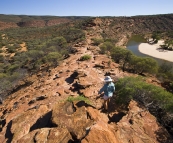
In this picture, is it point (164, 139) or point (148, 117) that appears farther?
point (148, 117)

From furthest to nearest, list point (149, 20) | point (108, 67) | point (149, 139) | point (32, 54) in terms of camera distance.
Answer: point (149, 20)
point (32, 54)
point (108, 67)
point (149, 139)

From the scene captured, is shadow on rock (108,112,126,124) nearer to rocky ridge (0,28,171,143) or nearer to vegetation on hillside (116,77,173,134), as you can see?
rocky ridge (0,28,171,143)

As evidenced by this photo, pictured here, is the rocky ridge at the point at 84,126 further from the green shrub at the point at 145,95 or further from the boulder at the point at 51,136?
the green shrub at the point at 145,95

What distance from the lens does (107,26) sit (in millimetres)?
75000

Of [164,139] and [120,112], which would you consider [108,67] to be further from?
[164,139]

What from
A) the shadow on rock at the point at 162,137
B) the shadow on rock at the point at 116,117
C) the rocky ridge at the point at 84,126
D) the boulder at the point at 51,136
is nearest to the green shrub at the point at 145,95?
the rocky ridge at the point at 84,126

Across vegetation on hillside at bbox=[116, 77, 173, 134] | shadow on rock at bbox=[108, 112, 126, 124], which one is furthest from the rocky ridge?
vegetation on hillside at bbox=[116, 77, 173, 134]

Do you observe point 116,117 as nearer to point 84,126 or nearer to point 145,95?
point 84,126

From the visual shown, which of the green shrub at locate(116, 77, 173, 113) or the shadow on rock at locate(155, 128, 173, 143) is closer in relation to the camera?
the shadow on rock at locate(155, 128, 173, 143)

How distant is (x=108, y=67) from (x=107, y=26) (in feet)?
201

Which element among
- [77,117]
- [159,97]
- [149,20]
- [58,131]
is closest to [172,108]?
[159,97]

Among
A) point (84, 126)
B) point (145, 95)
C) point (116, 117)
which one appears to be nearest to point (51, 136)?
point (84, 126)

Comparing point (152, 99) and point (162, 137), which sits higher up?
point (162, 137)

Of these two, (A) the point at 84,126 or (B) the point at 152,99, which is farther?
(B) the point at 152,99
